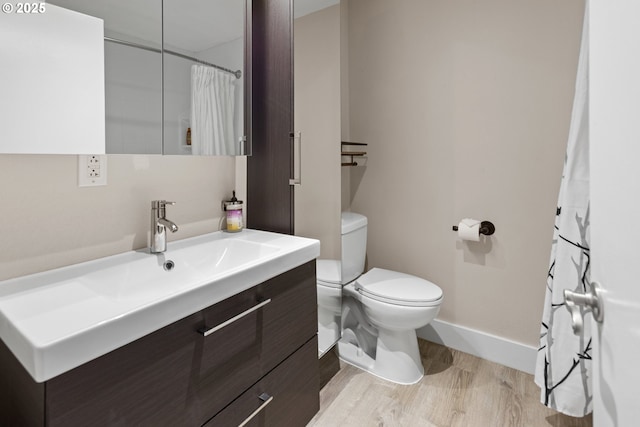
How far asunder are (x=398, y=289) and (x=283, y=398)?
884 mm

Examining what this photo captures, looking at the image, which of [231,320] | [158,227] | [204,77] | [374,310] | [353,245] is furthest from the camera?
[353,245]

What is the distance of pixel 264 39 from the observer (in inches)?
68.0

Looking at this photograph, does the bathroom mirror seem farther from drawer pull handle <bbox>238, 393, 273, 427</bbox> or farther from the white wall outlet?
drawer pull handle <bbox>238, 393, 273, 427</bbox>

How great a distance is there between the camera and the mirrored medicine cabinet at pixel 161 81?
110 centimetres

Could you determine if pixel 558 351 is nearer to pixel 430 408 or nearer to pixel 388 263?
pixel 430 408

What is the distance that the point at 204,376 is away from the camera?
99cm

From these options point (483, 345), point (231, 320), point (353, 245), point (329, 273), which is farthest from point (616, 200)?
point (483, 345)

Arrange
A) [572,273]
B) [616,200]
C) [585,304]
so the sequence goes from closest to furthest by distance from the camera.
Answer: [616,200]
[585,304]
[572,273]

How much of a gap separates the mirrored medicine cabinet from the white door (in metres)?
1.33

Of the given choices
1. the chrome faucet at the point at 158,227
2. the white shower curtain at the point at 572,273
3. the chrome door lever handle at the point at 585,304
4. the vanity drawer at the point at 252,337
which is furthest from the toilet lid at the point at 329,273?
the chrome door lever handle at the point at 585,304

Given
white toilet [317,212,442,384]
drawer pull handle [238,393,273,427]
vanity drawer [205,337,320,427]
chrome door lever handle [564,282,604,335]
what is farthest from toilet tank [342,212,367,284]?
chrome door lever handle [564,282,604,335]

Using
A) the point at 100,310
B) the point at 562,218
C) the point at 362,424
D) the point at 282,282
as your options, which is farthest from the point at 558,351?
the point at 100,310

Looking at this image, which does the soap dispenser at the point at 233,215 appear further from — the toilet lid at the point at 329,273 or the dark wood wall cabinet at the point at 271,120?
the toilet lid at the point at 329,273

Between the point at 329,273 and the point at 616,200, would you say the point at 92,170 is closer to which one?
the point at 329,273
